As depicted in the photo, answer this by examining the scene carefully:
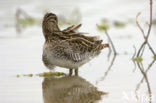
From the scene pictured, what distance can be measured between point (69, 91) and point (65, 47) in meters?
1.29

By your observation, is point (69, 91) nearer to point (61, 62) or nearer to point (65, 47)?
point (61, 62)

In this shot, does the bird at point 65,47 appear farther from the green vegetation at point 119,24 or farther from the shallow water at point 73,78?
the green vegetation at point 119,24

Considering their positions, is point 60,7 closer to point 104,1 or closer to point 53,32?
point 104,1

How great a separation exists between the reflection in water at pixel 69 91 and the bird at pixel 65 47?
33 centimetres

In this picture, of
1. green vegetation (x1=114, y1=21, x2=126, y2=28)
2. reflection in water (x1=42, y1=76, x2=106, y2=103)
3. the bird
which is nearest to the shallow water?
reflection in water (x1=42, y1=76, x2=106, y2=103)

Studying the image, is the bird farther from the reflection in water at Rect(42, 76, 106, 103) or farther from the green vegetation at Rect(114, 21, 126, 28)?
the green vegetation at Rect(114, 21, 126, 28)

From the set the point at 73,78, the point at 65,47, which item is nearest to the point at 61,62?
the point at 65,47

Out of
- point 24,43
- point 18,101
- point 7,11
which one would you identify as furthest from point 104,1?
point 18,101

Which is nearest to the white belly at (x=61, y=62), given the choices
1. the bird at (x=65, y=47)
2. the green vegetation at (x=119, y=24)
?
the bird at (x=65, y=47)

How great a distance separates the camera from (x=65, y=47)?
330 inches

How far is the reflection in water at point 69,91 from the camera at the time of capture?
6.78m

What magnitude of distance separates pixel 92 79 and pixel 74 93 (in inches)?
45.5

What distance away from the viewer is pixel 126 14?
61.0 ft

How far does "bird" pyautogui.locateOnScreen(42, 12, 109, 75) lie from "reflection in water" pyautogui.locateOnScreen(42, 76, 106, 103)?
12.9 inches
